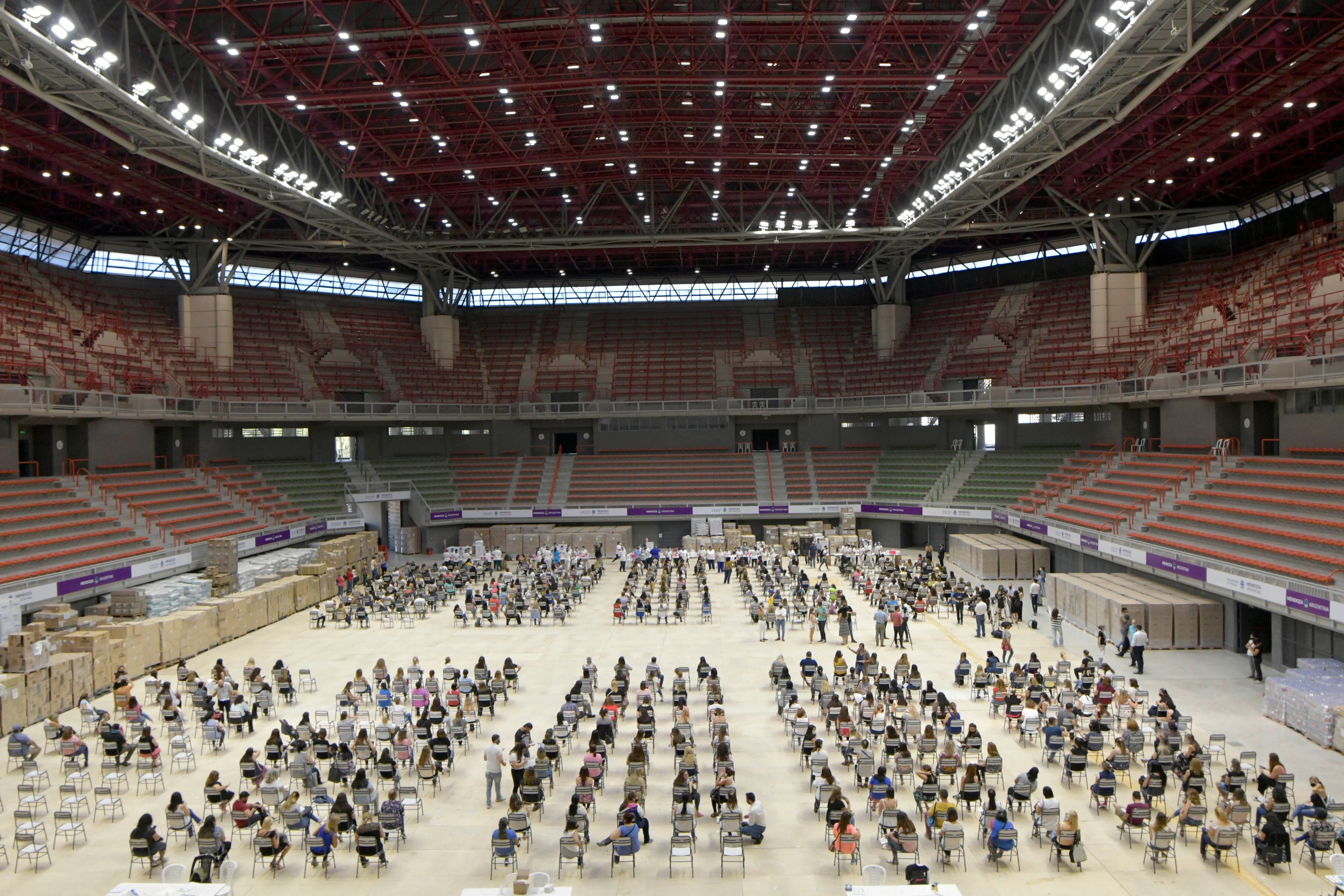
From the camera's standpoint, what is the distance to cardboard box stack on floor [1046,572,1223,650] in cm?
2509

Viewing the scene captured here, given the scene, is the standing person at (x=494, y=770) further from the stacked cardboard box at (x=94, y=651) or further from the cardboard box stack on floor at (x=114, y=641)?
the stacked cardboard box at (x=94, y=651)

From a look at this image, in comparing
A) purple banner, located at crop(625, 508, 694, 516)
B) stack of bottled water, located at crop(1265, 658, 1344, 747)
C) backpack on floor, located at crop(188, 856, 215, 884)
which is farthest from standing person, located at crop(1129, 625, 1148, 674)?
purple banner, located at crop(625, 508, 694, 516)

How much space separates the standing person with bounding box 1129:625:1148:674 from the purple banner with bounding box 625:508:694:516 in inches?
1003

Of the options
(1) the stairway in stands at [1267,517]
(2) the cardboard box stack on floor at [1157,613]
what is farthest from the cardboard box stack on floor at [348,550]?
(1) the stairway in stands at [1267,517]

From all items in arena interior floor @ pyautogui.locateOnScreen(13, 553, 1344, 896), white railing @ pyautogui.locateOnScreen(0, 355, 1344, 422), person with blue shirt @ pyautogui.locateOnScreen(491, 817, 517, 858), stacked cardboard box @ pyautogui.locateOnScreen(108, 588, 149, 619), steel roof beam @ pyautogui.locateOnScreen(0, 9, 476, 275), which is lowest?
arena interior floor @ pyautogui.locateOnScreen(13, 553, 1344, 896)

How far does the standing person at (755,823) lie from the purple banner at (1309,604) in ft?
46.6

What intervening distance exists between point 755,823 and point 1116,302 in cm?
3958

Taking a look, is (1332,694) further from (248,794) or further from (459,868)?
(248,794)

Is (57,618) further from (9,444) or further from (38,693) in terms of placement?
(9,444)

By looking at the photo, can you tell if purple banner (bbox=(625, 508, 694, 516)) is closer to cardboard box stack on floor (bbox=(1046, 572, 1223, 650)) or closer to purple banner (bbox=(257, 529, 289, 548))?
purple banner (bbox=(257, 529, 289, 548))

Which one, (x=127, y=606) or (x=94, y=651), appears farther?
(x=127, y=606)

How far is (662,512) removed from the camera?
4766 centimetres

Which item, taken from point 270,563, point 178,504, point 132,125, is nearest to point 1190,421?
point 270,563

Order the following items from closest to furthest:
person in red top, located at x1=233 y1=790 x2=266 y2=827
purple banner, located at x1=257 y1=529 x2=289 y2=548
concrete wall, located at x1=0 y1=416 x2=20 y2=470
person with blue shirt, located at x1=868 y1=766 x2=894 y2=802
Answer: person in red top, located at x1=233 y1=790 x2=266 y2=827
person with blue shirt, located at x1=868 y1=766 x2=894 y2=802
concrete wall, located at x1=0 y1=416 x2=20 y2=470
purple banner, located at x1=257 y1=529 x2=289 y2=548
